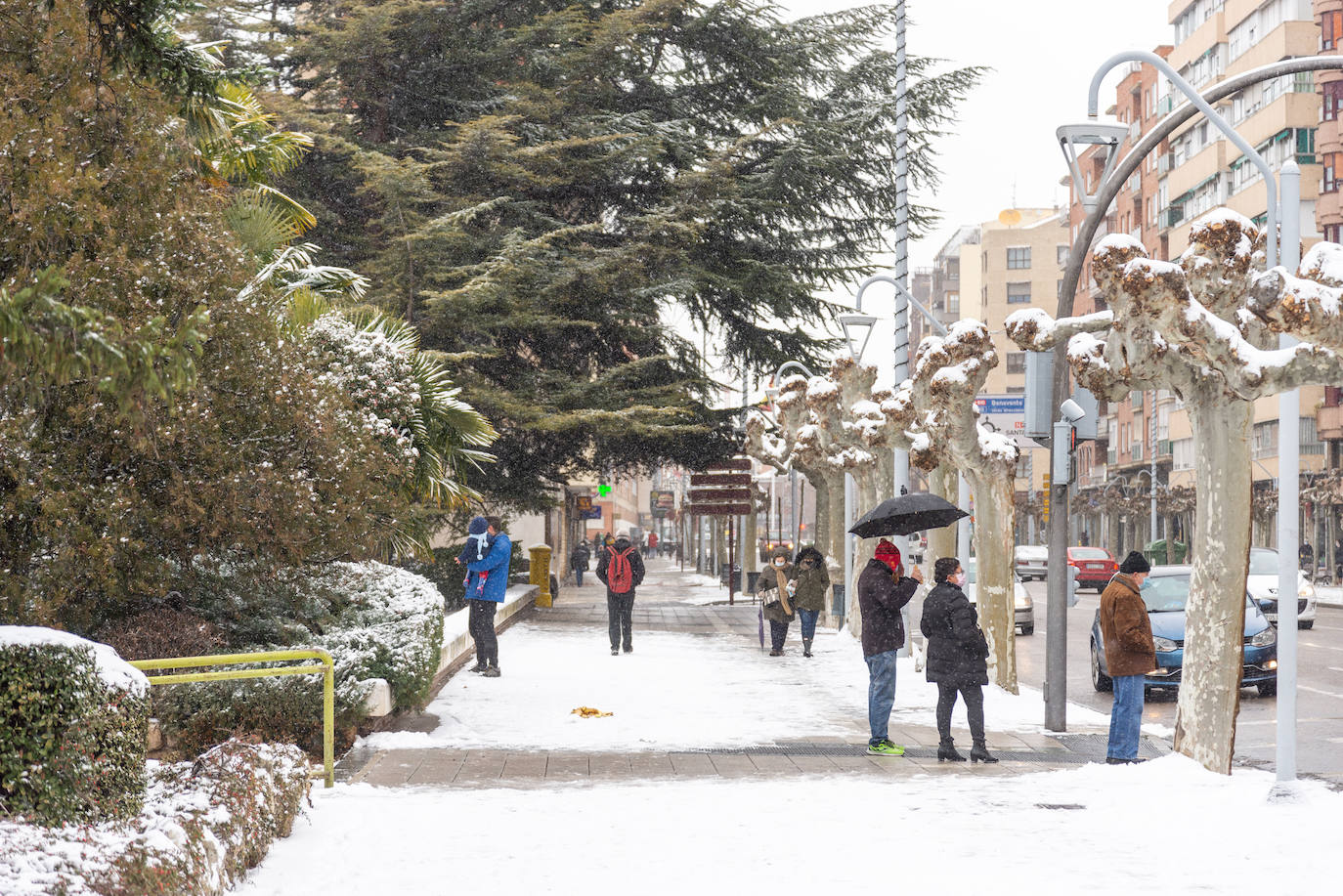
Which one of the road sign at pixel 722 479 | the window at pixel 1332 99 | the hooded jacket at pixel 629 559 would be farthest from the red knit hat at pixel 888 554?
the window at pixel 1332 99

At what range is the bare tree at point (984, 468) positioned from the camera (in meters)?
17.5

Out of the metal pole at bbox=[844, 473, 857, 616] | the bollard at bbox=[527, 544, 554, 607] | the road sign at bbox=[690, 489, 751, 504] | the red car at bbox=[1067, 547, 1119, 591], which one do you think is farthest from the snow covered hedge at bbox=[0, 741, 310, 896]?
the red car at bbox=[1067, 547, 1119, 591]

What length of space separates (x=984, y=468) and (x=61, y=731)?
13531 mm

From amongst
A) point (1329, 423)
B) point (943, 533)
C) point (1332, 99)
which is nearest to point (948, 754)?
point (943, 533)

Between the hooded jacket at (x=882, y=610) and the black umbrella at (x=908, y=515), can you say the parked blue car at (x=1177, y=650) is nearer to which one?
the black umbrella at (x=908, y=515)

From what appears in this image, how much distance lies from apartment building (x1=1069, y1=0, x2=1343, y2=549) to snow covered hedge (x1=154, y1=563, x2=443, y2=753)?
4322 centimetres

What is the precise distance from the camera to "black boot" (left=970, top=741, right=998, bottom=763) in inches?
482

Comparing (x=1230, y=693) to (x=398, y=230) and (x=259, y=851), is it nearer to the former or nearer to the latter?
(x=259, y=851)

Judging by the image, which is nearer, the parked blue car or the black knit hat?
the black knit hat

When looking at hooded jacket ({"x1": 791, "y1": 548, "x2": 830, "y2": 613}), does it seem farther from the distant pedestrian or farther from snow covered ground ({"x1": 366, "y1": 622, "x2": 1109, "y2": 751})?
the distant pedestrian

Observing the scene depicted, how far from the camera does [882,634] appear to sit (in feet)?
42.6

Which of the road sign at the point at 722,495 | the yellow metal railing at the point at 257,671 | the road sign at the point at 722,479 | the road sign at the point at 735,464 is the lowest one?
the yellow metal railing at the point at 257,671

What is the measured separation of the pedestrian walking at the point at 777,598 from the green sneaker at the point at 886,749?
10267 mm

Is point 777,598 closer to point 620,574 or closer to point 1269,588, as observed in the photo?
→ point 620,574
